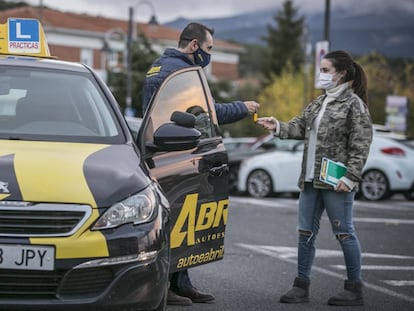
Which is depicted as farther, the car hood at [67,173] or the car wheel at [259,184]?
the car wheel at [259,184]

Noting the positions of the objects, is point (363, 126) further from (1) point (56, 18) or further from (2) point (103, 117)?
(1) point (56, 18)

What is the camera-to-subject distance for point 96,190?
184 inches

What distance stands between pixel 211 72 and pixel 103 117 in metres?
88.7

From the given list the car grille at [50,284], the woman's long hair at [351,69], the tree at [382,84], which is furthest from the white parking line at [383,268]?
the tree at [382,84]

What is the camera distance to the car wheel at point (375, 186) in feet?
61.3

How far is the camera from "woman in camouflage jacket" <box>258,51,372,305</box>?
6645 millimetres

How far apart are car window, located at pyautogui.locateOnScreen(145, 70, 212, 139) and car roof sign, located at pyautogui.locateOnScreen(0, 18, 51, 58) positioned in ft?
3.56

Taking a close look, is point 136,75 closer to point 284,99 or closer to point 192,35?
point 284,99

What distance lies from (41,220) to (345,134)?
2892 mm

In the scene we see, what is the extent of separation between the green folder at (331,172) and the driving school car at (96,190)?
0.71m

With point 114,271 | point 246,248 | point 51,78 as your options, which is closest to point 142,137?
point 51,78

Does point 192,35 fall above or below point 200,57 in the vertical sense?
above

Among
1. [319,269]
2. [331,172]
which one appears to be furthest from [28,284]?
[319,269]

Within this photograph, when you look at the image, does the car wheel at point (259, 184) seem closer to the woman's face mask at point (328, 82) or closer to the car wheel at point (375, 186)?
the car wheel at point (375, 186)
